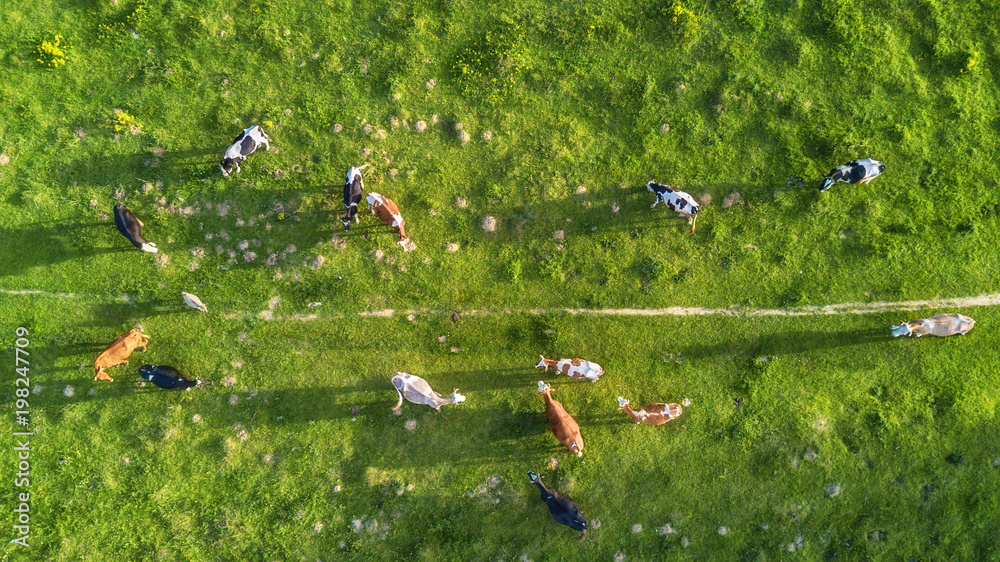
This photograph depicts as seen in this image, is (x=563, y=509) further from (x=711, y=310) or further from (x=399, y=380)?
(x=711, y=310)

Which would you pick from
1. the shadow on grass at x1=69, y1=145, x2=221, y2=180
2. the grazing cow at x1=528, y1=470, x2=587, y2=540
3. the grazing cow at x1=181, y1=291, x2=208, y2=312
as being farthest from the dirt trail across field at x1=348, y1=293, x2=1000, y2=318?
the shadow on grass at x1=69, y1=145, x2=221, y2=180

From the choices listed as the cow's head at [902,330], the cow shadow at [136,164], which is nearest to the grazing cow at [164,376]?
the cow shadow at [136,164]

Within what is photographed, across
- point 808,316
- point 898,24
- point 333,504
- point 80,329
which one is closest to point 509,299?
point 333,504

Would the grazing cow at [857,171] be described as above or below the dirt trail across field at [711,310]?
above

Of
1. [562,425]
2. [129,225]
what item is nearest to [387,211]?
[129,225]

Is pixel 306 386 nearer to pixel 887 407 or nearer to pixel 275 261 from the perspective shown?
pixel 275 261

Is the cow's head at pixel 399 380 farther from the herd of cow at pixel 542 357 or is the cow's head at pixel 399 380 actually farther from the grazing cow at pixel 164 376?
the grazing cow at pixel 164 376

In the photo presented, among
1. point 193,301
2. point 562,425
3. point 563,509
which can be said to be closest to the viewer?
point 563,509
